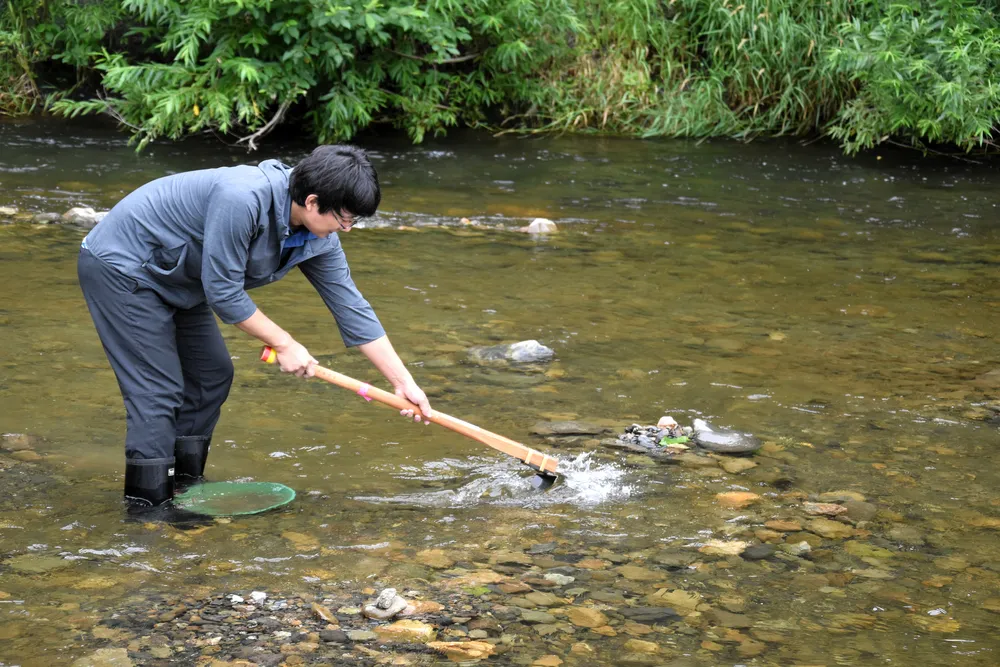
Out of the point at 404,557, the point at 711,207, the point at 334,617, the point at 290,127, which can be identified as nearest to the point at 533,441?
the point at 404,557

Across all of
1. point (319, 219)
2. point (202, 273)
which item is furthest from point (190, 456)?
point (319, 219)

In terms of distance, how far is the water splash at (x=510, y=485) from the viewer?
3754mm

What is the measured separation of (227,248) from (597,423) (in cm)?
195

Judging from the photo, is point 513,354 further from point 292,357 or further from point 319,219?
point 319,219

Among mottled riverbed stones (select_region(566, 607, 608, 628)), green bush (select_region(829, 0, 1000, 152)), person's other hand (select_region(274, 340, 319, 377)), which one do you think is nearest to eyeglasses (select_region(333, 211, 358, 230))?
person's other hand (select_region(274, 340, 319, 377))

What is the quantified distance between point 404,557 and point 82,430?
1.58m

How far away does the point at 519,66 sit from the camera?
11.1 meters

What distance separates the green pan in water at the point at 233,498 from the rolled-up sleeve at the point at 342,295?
0.60 m

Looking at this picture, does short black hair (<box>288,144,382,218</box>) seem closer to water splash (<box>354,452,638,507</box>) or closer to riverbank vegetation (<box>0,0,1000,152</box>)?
water splash (<box>354,452,638,507</box>)

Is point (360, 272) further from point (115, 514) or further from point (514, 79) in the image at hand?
point (514, 79)

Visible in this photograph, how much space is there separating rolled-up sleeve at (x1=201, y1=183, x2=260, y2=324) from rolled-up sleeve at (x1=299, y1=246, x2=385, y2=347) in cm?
32

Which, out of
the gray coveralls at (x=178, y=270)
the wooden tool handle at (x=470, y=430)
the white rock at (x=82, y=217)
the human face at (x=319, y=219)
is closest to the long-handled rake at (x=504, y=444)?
the wooden tool handle at (x=470, y=430)

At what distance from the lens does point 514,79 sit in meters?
11.1

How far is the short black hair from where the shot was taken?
2.85m
